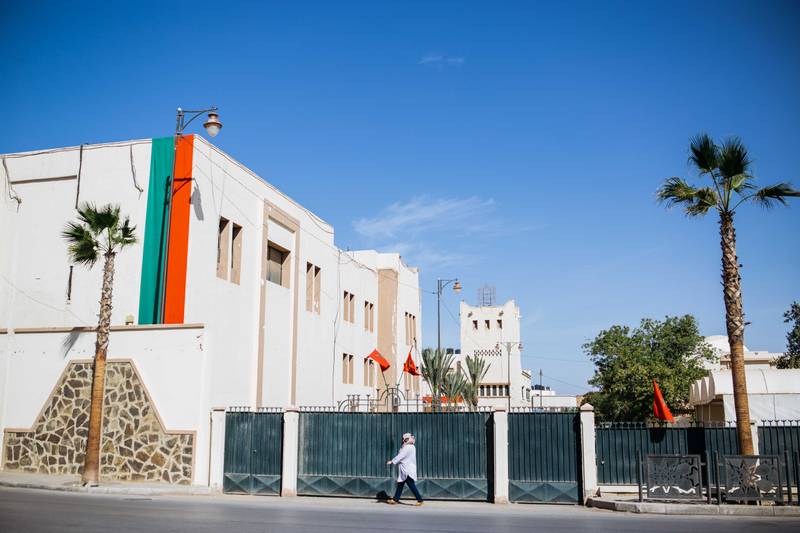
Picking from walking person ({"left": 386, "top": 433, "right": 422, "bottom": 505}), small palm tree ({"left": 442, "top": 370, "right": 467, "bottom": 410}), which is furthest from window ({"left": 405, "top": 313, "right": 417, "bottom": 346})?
walking person ({"left": 386, "top": 433, "right": 422, "bottom": 505})

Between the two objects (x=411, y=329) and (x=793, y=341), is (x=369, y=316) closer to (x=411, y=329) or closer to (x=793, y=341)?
(x=411, y=329)

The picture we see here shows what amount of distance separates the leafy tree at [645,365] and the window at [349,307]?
72.9 ft

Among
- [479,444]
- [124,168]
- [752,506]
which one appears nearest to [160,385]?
[124,168]

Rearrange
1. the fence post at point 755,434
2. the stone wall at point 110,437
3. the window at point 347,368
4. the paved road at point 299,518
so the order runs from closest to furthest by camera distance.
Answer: the paved road at point 299,518 → the fence post at point 755,434 → the stone wall at point 110,437 → the window at point 347,368

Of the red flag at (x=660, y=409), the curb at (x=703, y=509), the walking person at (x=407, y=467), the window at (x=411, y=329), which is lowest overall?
the curb at (x=703, y=509)

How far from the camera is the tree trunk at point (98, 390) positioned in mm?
18141

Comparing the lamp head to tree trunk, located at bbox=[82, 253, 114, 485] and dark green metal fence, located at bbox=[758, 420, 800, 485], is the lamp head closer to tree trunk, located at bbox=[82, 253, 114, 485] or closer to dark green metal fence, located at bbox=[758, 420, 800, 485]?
tree trunk, located at bbox=[82, 253, 114, 485]

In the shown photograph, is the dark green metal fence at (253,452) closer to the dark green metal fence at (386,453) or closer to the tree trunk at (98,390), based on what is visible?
the dark green metal fence at (386,453)

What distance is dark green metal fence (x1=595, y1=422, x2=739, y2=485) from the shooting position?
17.4 metres

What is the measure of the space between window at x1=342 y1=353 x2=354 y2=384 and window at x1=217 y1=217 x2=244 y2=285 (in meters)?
11.7

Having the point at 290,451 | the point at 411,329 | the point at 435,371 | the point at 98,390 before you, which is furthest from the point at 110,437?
the point at 411,329

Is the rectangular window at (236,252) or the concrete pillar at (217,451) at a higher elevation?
the rectangular window at (236,252)

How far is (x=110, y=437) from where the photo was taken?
19.3 meters

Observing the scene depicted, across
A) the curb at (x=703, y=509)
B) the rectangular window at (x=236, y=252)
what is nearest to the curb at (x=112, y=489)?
the rectangular window at (x=236, y=252)
